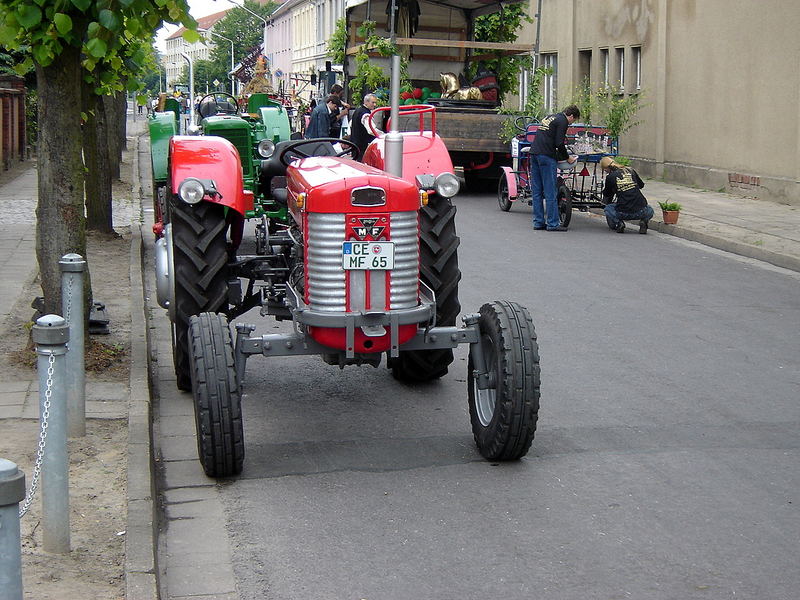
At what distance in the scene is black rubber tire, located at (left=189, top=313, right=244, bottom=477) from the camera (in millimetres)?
5914

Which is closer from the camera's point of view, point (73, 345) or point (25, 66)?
point (73, 345)

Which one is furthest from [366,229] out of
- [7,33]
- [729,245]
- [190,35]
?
[729,245]

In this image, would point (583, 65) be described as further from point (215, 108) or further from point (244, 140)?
point (244, 140)

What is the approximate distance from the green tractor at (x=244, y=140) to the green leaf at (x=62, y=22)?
6.92ft

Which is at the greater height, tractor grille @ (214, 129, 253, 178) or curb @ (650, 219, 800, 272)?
tractor grille @ (214, 129, 253, 178)

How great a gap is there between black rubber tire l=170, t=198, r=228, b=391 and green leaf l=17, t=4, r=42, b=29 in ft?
4.56

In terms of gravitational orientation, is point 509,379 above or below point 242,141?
below

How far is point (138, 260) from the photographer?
1295 cm

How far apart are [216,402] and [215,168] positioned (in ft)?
8.14

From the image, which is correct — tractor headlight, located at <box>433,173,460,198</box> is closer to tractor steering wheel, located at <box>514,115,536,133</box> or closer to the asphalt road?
the asphalt road

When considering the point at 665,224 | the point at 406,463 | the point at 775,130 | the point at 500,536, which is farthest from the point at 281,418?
the point at 775,130

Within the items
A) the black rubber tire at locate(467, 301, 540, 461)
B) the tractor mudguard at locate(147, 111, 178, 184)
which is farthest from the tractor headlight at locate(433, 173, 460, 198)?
the tractor mudguard at locate(147, 111, 178, 184)

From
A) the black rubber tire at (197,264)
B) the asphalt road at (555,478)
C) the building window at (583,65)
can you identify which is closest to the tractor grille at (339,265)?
the asphalt road at (555,478)

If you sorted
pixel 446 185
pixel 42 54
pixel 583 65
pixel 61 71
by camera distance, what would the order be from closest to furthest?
1. pixel 446 185
2. pixel 42 54
3. pixel 61 71
4. pixel 583 65
